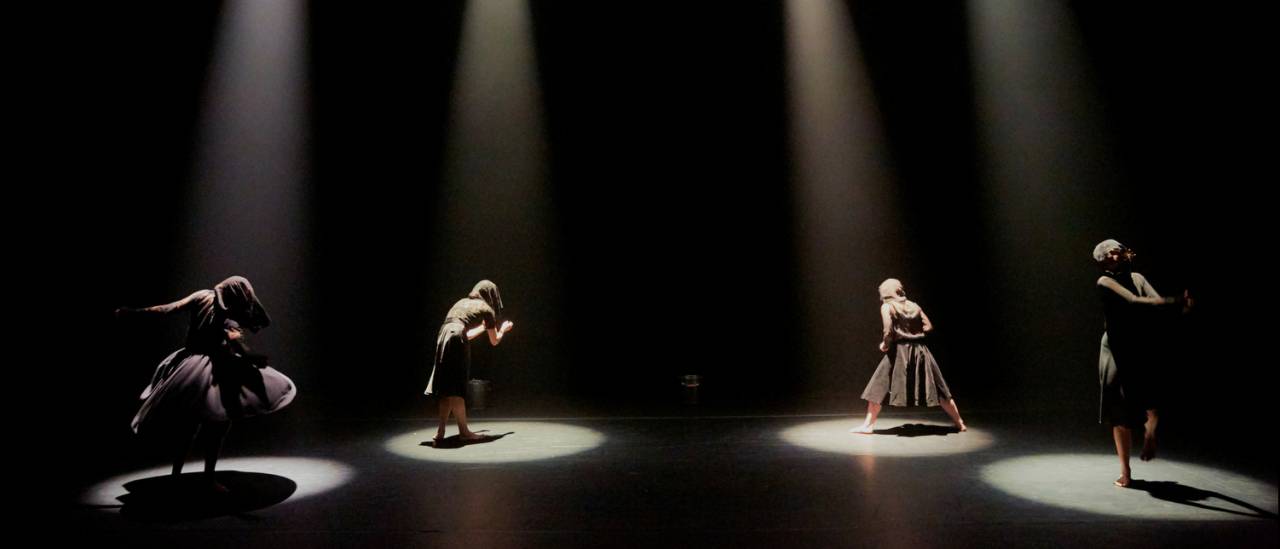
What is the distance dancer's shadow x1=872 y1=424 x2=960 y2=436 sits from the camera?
5715 millimetres

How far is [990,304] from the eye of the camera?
795 centimetres

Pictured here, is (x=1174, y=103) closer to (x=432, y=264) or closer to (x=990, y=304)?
(x=990, y=304)

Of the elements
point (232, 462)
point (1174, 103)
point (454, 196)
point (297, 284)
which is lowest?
point (232, 462)

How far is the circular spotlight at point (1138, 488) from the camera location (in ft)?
11.3

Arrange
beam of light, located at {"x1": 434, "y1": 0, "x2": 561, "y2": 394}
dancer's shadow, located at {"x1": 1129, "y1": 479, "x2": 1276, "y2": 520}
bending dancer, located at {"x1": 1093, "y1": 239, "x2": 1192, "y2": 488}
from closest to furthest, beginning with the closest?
1. dancer's shadow, located at {"x1": 1129, "y1": 479, "x2": 1276, "y2": 520}
2. bending dancer, located at {"x1": 1093, "y1": 239, "x2": 1192, "y2": 488}
3. beam of light, located at {"x1": 434, "y1": 0, "x2": 561, "y2": 394}

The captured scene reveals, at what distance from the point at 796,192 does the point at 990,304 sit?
255cm

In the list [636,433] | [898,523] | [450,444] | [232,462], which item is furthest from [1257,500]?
[232,462]

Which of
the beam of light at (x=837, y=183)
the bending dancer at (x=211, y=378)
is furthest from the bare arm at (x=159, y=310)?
the beam of light at (x=837, y=183)

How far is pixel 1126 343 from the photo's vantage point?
3588 mm

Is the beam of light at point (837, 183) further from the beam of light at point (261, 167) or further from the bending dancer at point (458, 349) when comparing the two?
the beam of light at point (261, 167)

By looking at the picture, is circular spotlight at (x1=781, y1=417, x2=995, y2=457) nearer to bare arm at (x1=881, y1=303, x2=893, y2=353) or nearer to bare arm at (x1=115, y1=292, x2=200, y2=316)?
bare arm at (x1=881, y1=303, x2=893, y2=353)

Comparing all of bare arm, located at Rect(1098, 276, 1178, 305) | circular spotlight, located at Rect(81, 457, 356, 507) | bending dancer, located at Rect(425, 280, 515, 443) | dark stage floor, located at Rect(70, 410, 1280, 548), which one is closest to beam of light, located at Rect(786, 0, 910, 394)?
dark stage floor, located at Rect(70, 410, 1280, 548)

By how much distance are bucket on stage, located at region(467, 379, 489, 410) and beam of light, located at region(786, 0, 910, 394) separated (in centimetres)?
371

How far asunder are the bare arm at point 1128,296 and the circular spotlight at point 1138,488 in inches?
40.1
